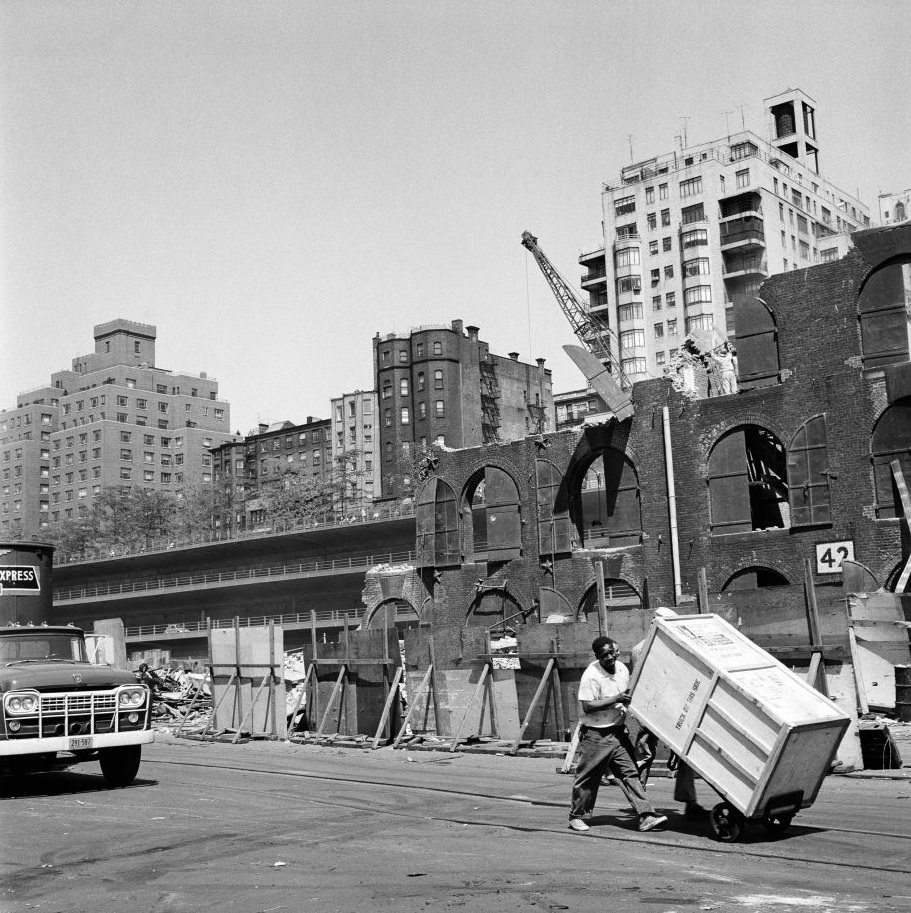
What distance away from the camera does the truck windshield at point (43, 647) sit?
51.2ft

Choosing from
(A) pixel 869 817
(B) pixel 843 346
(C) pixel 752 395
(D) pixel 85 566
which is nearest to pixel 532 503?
(C) pixel 752 395

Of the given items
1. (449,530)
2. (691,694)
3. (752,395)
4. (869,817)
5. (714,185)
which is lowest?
(869,817)

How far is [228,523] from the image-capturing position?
11556 centimetres

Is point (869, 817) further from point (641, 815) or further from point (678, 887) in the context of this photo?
point (678, 887)

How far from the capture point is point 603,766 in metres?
10.8

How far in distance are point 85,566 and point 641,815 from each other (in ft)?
262

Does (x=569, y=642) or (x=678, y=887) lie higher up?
(x=569, y=642)

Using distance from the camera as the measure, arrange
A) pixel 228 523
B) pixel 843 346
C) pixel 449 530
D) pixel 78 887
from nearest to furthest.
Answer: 1. pixel 78 887
2. pixel 843 346
3. pixel 449 530
4. pixel 228 523

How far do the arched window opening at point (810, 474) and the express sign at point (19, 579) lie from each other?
65.7ft

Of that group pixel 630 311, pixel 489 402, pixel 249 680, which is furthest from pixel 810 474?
pixel 489 402

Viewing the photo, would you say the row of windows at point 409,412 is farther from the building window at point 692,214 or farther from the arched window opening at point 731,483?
the arched window opening at point 731,483

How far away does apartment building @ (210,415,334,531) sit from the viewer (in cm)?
13038

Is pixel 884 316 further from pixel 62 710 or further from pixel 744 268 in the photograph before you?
pixel 744 268

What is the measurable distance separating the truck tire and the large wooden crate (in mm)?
7563
